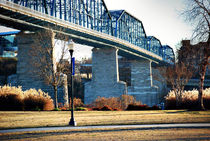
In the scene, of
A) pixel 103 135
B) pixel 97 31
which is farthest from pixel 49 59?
pixel 103 135

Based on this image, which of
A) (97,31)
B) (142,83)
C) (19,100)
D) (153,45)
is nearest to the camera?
(19,100)

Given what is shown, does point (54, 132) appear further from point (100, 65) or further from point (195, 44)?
point (100, 65)

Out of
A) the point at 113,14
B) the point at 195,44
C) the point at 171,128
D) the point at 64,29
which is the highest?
the point at 113,14

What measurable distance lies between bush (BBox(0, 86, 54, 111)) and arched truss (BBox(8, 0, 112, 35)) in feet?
61.5

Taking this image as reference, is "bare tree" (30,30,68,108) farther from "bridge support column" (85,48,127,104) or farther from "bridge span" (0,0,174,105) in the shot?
"bridge support column" (85,48,127,104)

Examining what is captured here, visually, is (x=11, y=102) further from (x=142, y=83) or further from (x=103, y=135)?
(x=142, y=83)

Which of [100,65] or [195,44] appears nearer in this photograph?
[195,44]

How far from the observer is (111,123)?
15.1 m

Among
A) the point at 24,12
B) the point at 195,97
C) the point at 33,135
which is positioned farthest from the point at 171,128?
the point at 24,12

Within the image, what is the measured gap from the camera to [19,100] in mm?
21953

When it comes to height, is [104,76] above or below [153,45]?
below

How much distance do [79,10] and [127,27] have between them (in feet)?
79.0

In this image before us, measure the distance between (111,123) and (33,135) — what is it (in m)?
5.21

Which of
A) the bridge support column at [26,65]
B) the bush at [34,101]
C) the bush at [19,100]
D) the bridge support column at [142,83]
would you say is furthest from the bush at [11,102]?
the bridge support column at [142,83]
